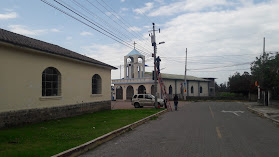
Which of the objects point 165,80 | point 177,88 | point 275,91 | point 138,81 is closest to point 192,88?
point 177,88

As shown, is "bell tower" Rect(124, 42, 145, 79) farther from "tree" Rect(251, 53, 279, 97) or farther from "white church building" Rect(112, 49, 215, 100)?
"tree" Rect(251, 53, 279, 97)

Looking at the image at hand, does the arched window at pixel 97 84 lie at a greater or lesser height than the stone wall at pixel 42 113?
greater

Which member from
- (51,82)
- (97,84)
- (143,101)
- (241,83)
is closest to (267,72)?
(143,101)

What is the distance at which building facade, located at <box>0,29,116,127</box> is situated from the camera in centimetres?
1146

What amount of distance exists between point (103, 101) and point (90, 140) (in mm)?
13369

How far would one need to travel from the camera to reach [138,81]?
1870 inches

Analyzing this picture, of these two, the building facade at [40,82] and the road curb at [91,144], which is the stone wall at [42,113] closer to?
the building facade at [40,82]

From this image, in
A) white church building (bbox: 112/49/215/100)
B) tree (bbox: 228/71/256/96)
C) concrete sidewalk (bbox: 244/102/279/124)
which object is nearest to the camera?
concrete sidewalk (bbox: 244/102/279/124)

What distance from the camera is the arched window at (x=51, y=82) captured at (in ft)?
48.1

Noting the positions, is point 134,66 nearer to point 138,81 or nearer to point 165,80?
point 138,81

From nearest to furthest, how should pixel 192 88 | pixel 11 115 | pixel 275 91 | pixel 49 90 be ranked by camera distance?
pixel 11 115 → pixel 49 90 → pixel 275 91 → pixel 192 88

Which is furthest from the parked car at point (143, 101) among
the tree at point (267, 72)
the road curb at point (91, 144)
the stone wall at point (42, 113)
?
the road curb at point (91, 144)

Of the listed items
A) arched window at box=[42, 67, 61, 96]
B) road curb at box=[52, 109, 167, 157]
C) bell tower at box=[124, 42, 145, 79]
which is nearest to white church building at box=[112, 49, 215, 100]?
bell tower at box=[124, 42, 145, 79]

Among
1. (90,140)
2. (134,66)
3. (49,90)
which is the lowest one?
(90,140)
